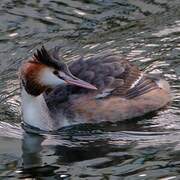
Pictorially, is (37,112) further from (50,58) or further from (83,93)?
(50,58)

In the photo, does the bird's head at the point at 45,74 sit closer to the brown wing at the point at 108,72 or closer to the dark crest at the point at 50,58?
the dark crest at the point at 50,58

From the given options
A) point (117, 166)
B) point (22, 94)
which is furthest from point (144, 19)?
point (117, 166)

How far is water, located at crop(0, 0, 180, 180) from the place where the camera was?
383 inches

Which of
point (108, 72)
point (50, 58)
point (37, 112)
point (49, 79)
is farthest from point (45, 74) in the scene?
point (108, 72)

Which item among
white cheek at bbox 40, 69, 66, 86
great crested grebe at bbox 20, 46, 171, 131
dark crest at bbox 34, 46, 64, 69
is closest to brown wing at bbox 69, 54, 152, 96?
great crested grebe at bbox 20, 46, 171, 131

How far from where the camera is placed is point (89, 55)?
12.9 meters

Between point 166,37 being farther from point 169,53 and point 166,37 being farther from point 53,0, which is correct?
point 53,0

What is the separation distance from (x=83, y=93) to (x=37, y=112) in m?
0.63

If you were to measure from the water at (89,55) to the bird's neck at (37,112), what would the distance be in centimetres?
19

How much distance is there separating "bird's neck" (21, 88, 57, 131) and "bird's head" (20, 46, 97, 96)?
17cm

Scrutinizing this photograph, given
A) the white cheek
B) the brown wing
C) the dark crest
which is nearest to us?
the dark crest

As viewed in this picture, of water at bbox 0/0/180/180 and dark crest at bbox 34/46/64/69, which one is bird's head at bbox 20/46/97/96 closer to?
dark crest at bbox 34/46/64/69

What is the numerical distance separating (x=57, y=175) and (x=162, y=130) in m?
1.69

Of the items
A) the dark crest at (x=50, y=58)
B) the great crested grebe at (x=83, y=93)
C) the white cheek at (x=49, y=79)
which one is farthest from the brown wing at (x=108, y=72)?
the dark crest at (x=50, y=58)
